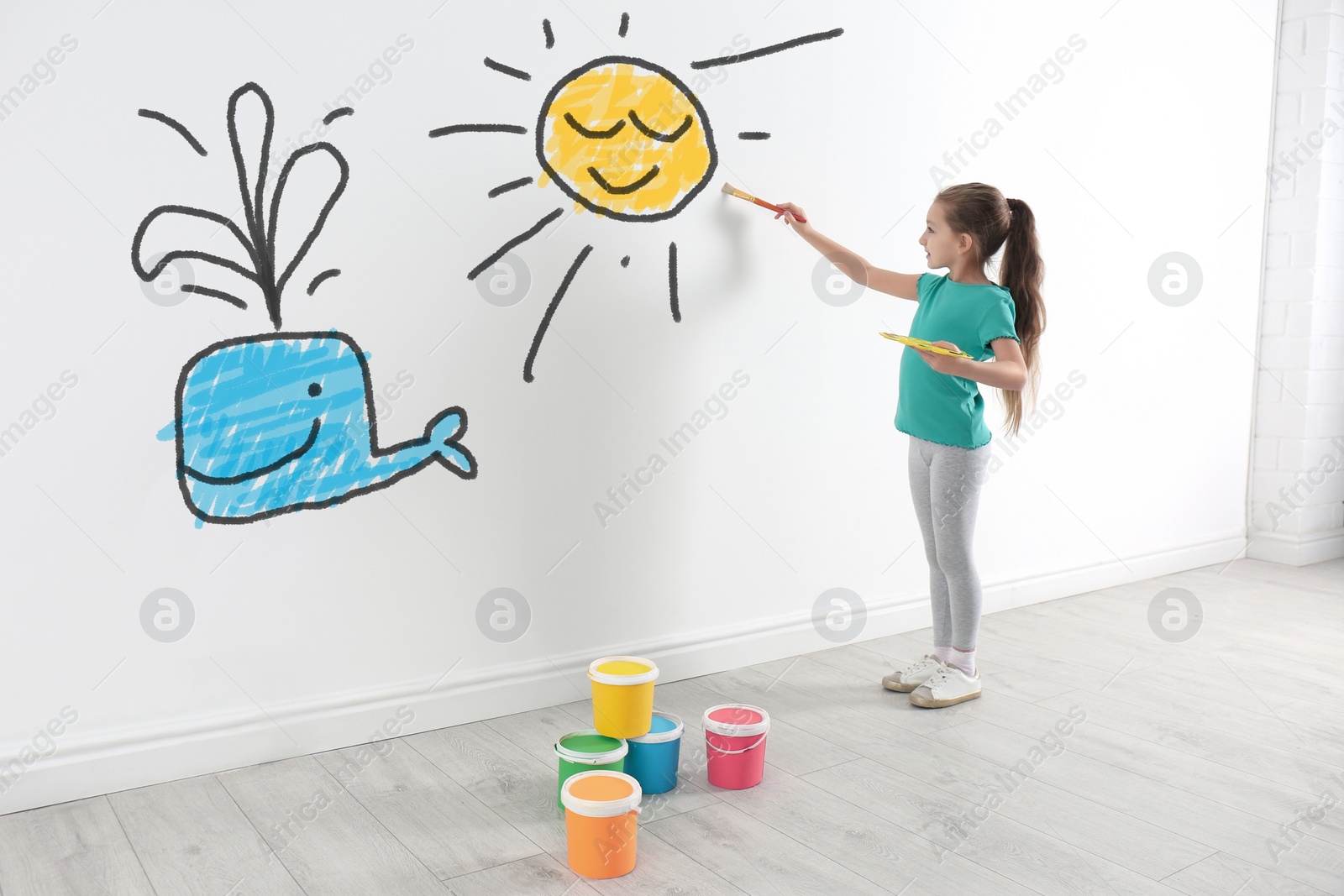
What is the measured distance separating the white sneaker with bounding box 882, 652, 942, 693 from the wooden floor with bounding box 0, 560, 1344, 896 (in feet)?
0.10

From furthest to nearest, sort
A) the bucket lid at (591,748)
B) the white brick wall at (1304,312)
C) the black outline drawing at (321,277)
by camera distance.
A: the white brick wall at (1304,312)
the black outline drawing at (321,277)
the bucket lid at (591,748)

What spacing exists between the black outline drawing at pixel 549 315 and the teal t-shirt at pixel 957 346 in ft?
2.43

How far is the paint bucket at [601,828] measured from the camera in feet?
4.60

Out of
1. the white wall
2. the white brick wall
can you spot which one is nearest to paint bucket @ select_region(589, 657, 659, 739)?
the white wall

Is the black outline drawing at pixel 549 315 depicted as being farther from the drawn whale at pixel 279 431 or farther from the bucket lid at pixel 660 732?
the bucket lid at pixel 660 732

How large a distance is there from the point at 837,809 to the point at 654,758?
1.05ft

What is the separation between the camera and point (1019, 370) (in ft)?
6.33

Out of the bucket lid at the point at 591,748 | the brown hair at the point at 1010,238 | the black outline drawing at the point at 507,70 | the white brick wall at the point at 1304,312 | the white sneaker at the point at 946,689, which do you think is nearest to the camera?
the bucket lid at the point at 591,748

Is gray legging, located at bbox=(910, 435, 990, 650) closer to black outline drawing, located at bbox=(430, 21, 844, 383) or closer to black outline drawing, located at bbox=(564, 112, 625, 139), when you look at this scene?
black outline drawing, located at bbox=(430, 21, 844, 383)

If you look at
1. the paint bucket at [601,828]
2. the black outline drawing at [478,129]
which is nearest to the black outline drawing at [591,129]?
the black outline drawing at [478,129]

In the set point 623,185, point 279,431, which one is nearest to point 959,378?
point 623,185

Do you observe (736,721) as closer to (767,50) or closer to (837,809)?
(837,809)

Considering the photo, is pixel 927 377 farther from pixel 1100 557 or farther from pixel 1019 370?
pixel 1100 557

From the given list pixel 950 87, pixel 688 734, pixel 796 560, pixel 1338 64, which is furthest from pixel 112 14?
pixel 1338 64
